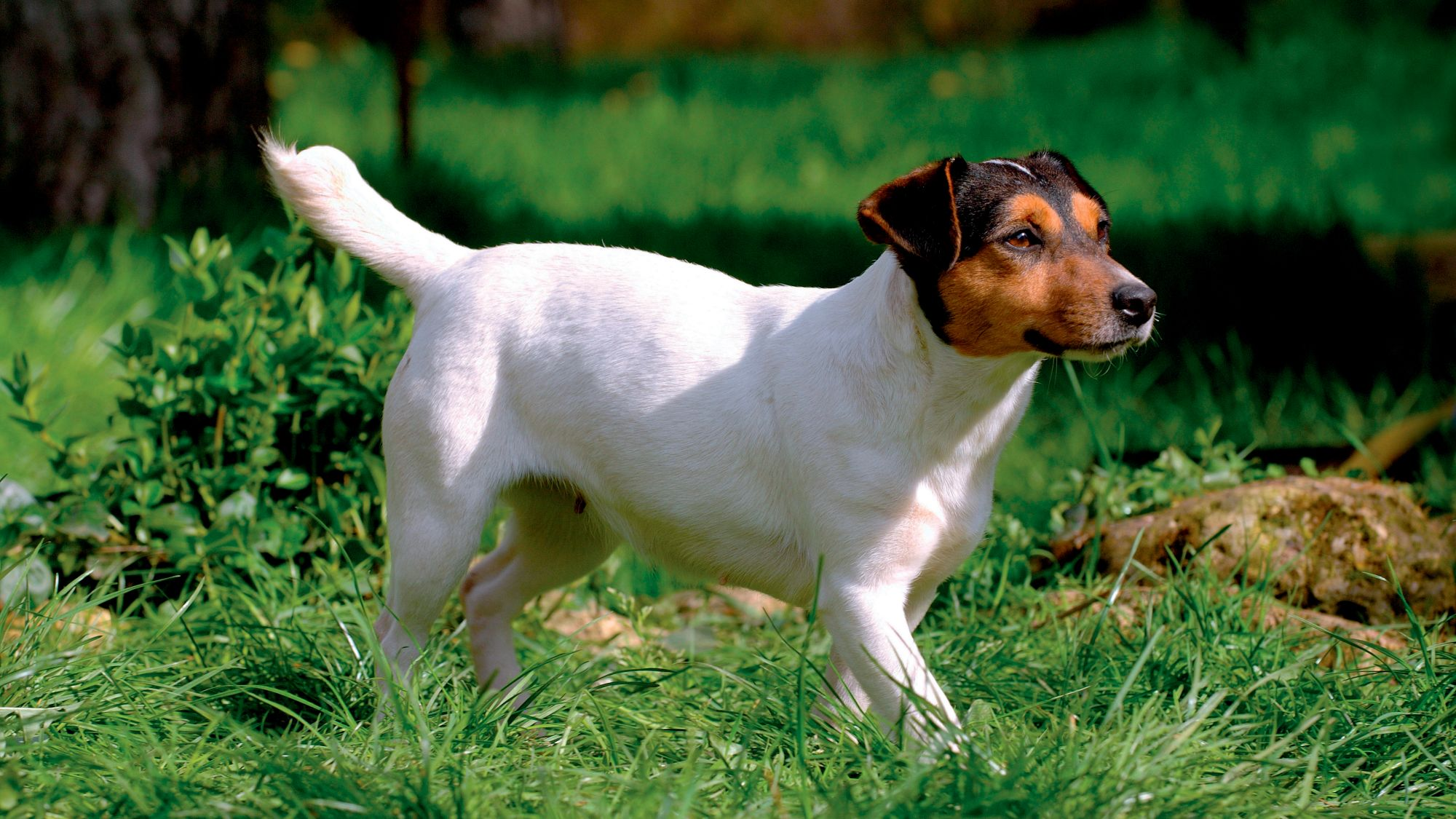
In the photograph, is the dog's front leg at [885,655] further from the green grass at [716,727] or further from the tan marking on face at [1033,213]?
the tan marking on face at [1033,213]

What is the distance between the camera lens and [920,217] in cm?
268

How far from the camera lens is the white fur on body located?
2785 millimetres

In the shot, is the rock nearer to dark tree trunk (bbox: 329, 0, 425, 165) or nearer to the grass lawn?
the grass lawn

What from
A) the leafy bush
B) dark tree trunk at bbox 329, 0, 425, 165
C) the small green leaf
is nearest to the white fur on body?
the leafy bush

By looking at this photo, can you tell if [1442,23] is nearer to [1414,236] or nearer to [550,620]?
[1414,236]

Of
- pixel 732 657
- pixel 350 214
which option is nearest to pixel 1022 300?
pixel 732 657

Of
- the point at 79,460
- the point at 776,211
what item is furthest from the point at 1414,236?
the point at 79,460

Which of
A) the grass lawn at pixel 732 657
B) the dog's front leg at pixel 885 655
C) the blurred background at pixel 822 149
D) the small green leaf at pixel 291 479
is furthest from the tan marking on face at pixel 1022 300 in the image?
the small green leaf at pixel 291 479

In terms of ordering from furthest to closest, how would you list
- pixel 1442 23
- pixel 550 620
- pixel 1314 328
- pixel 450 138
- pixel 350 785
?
pixel 1442 23, pixel 450 138, pixel 1314 328, pixel 550 620, pixel 350 785

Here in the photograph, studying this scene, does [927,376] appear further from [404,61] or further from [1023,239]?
[404,61]

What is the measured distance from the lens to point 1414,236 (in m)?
6.54

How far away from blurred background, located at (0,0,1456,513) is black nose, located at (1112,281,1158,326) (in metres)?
1.17

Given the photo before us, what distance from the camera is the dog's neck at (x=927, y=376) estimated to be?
2.78 m

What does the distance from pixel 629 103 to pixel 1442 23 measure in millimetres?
7211
